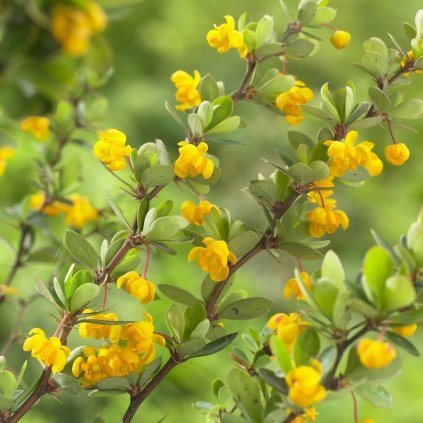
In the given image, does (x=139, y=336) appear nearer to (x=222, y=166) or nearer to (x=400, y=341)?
(x=400, y=341)

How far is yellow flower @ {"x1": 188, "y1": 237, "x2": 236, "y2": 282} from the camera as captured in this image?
415 mm

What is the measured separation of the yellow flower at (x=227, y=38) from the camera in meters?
0.45

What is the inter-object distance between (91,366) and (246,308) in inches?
3.9

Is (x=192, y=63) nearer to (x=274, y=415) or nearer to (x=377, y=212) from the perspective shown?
(x=377, y=212)

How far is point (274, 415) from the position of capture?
356 mm

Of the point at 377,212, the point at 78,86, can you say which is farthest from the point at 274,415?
the point at 377,212

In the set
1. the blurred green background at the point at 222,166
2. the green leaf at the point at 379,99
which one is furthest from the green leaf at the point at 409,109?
the blurred green background at the point at 222,166

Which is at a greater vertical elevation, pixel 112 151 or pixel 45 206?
pixel 112 151

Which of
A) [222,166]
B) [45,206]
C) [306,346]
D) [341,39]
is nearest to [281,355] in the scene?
[306,346]

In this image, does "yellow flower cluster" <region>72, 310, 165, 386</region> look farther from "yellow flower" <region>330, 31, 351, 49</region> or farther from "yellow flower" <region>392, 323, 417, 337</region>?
"yellow flower" <region>330, 31, 351, 49</region>

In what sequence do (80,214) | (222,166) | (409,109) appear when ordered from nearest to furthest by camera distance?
(409,109), (80,214), (222,166)

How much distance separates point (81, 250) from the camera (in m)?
0.44

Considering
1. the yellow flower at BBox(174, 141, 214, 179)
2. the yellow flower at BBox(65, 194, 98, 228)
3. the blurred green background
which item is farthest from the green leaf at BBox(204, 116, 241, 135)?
the blurred green background

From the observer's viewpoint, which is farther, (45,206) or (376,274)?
(45,206)
